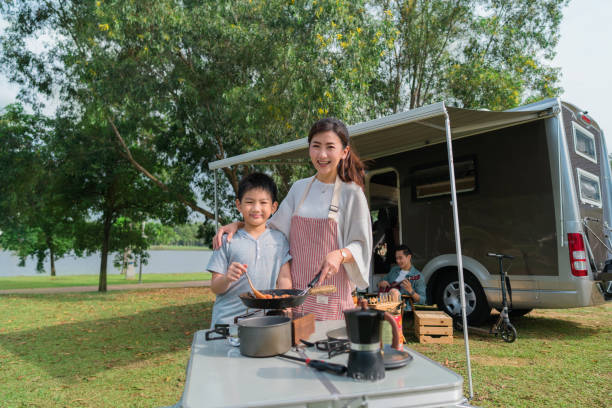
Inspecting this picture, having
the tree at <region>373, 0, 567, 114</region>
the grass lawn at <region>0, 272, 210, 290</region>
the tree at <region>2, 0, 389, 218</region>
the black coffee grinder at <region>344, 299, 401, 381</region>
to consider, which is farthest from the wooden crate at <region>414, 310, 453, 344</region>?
the grass lawn at <region>0, 272, 210, 290</region>

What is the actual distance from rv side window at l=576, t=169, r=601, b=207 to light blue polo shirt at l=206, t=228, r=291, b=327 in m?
4.55

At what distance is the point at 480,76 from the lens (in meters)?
11.0

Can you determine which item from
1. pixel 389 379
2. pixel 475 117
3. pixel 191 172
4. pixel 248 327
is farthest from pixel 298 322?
pixel 191 172

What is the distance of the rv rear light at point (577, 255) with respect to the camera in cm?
465

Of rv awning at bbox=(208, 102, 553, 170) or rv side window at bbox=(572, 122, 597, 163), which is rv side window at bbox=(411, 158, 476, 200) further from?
rv side window at bbox=(572, 122, 597, 163)

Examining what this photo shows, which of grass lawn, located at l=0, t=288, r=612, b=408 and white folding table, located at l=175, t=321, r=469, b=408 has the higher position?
white folding table, located at l=175, t=321, r=469, b=408

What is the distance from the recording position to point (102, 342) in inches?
231

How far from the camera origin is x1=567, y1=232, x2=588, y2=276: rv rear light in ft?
15.3

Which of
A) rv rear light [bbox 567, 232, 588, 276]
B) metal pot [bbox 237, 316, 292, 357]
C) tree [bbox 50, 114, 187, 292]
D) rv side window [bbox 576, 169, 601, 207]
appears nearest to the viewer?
metal pot [bbox 237, 316, 292, 357]

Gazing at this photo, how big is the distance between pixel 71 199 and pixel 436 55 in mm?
11863

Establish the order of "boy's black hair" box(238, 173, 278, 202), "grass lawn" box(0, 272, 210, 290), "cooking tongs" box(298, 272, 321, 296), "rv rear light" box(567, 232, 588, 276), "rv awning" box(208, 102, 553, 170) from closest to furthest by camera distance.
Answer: "cooking tongs" box(298, 272, 321, 296) < "boy's black hair" box(238, 173, 278, 202) < "rv awning" box(208, 102, 553, 170) < "rv rear light" box(567, 232, 588, 276) < "grass lawn" box(0, 272, 210, 290)

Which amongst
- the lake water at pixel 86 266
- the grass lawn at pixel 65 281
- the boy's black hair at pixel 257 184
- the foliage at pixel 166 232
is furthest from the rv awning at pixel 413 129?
the lake water at pixel 86 266

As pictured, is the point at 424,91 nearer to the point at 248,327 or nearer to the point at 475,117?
the point at 475,117

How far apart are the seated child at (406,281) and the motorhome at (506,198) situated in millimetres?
277
